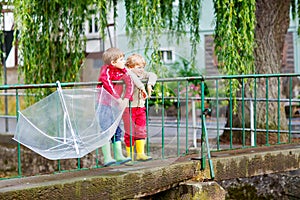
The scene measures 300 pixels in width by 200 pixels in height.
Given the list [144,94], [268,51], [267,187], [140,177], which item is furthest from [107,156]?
[268,51]

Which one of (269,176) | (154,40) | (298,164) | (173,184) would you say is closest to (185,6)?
(154,40)

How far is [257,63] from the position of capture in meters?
10.4

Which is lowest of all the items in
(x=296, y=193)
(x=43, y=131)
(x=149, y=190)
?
(x=296, y=193)

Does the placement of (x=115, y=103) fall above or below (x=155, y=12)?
below

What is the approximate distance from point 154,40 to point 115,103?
2.72 metres

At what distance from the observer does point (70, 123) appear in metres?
5.42

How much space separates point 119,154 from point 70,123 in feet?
1.97

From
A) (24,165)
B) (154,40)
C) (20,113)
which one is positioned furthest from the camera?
(24,165)

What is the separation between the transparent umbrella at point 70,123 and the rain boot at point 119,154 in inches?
7.4

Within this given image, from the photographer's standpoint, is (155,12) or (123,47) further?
(155,12)

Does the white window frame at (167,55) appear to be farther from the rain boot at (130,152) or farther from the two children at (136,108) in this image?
the rain boot at (130,152)

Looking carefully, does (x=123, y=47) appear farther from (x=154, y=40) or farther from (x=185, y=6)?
(x=185, y=6)

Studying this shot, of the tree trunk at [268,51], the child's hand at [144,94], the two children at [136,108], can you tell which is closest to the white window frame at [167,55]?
the two children at [136,108]

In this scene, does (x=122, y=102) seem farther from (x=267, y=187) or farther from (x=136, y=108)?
(x=267, y=187)
